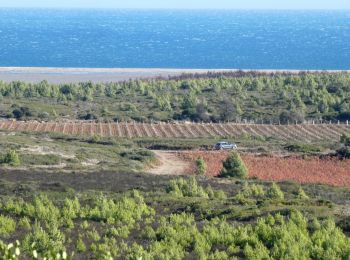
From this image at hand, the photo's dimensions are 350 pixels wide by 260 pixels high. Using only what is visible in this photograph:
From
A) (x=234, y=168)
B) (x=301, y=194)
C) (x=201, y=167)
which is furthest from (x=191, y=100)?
(x=301, y=194)

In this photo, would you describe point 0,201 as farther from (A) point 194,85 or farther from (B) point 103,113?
(A) point 194,85

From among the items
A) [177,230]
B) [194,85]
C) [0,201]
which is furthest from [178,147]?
[194,85]

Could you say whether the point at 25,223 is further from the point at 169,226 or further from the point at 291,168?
the point at 291,168

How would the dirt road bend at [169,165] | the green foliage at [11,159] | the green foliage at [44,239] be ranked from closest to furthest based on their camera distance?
the green foliage at [44,239], the green foliage at [11,159], the dirt road bend at [169,165]

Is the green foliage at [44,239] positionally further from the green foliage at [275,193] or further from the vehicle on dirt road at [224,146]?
the vehicle on dirt road at [224,146]

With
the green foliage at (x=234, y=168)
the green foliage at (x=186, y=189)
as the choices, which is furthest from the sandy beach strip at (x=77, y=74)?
the green foliage at (x=186, y=189)

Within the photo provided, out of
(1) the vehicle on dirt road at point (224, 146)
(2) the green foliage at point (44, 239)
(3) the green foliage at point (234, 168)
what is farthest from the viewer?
(1) the vehicle on dirt road at point (224, 146)
